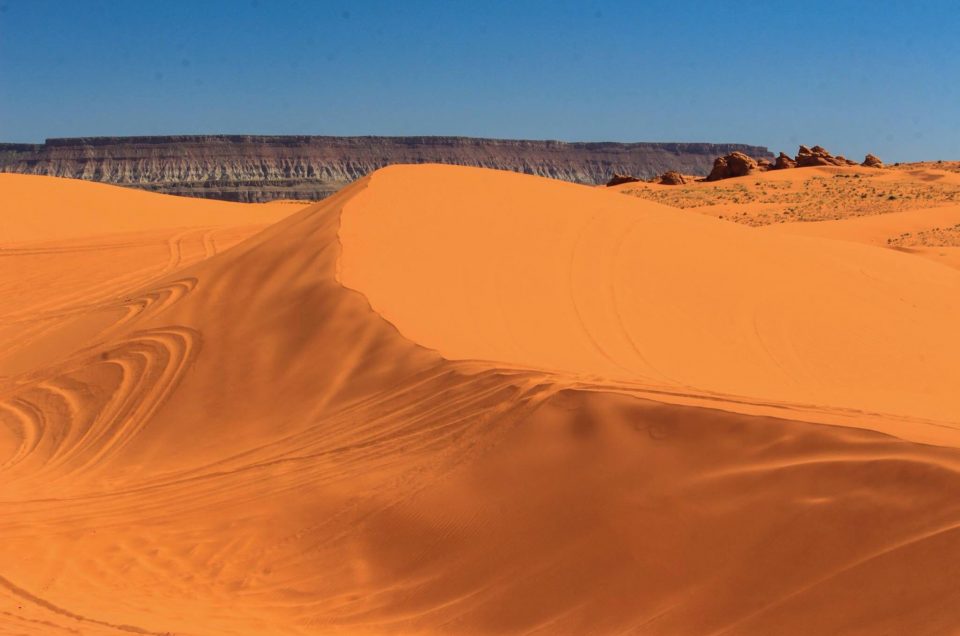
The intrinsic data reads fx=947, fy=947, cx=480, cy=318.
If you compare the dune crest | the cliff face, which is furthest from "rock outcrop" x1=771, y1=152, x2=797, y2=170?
the cliff face

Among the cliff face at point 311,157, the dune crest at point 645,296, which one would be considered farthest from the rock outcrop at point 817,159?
the cliff face at point 311,157

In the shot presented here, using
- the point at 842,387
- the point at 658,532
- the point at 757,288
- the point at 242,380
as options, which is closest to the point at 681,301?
the point at 757,288

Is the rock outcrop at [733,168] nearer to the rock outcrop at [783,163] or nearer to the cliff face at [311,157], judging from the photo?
the rock outcrop at [783,163]

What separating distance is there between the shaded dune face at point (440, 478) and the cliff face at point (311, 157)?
105 metres

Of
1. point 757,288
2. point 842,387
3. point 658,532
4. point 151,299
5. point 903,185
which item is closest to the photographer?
point 658,532

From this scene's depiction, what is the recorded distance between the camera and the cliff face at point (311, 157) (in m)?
116

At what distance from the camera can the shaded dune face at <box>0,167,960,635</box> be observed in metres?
4.66

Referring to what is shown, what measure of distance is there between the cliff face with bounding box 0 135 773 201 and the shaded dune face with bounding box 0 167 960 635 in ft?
343

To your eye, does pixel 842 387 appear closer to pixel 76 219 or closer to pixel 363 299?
pixel 363 299

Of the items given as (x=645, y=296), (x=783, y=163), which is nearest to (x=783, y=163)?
(x=783, y=163)

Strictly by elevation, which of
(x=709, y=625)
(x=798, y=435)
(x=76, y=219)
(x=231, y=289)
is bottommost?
(x=709, y=625)

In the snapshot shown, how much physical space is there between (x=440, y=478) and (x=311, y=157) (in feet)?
401

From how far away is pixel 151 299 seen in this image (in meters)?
12.1

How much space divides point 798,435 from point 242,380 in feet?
17.7
